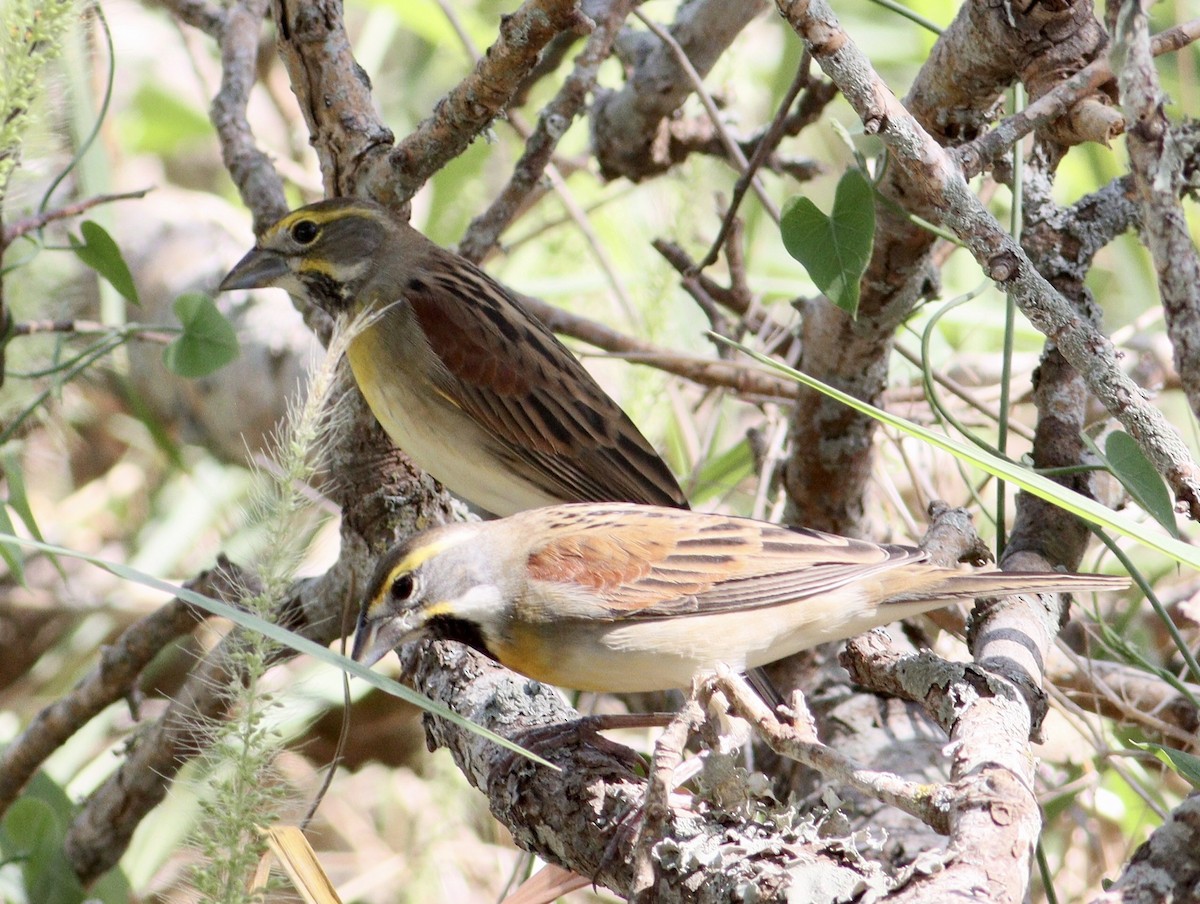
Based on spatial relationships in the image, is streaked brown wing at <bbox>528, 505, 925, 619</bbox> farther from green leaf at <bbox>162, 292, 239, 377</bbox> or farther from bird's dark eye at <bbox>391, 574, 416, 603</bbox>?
green leaf at <bbox>162, 292, 239, 377</bbox>

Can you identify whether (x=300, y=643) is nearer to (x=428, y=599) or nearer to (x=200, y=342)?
(x=428, y=599)

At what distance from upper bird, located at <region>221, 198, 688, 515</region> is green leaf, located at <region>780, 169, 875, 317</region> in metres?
1.32

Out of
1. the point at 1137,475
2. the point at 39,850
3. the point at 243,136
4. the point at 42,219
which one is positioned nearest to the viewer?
the point at 1137,475

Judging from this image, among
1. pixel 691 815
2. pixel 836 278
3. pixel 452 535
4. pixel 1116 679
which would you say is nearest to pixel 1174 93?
pixel 1116 679

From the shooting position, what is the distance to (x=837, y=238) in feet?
8.47

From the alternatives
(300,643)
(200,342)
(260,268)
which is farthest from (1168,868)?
(260,268)

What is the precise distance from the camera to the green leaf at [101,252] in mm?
3311

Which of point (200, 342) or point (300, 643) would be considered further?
point (200, 342)

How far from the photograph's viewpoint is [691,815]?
225cm

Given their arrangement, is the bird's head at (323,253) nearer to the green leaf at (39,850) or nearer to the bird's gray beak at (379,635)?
the bird's gray beak at (379,635)

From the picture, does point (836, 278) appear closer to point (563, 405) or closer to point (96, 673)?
point (563, 405)

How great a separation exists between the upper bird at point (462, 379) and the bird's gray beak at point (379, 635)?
2.79 ft

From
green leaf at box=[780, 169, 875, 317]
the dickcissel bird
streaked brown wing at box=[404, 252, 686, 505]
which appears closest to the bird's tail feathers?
the dickcissel bird

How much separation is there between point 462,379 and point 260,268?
699mm
